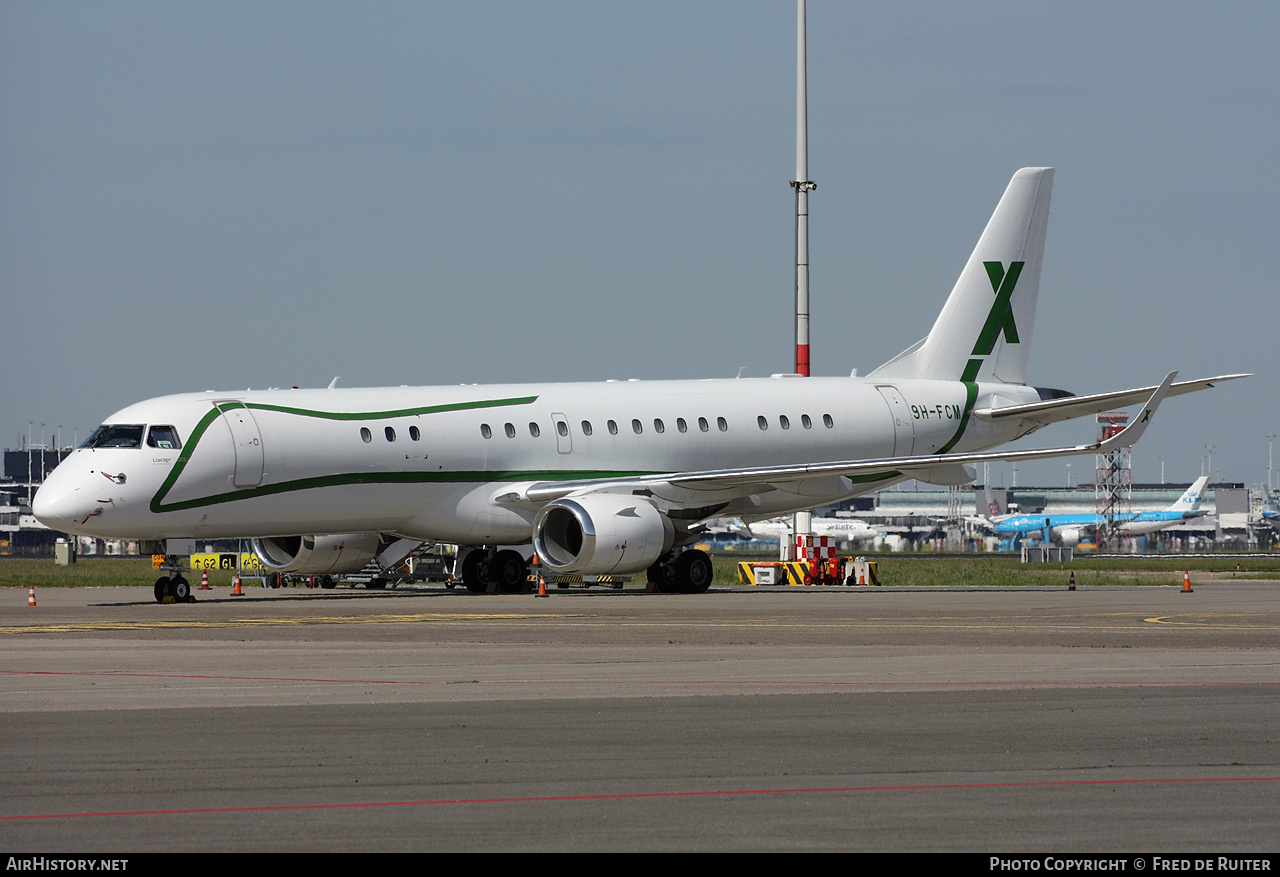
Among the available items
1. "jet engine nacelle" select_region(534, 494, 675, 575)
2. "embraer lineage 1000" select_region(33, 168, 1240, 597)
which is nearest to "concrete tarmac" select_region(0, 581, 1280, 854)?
"embraer lineage 1000" select_region(33, 168, 1240, 597)

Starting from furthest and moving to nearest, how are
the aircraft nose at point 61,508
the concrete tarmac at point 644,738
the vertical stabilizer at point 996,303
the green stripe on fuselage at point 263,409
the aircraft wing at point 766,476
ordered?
the vertical stabilizer at point 996,303, the aircraft wing at point 766,476, the green stripe on fuselage at point 263,409, the aircraft nose at point 61,508, the concrete tarmac at point 644,738

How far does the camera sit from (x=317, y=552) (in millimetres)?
39906

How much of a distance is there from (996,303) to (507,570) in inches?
609

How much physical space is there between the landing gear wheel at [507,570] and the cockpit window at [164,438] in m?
9.14

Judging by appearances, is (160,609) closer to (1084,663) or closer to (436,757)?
(1084,663)

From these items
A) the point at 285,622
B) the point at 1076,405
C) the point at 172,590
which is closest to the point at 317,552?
the point at 172,590

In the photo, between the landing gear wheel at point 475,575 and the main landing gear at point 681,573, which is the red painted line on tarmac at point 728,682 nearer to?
the main landing gear at point 681,573

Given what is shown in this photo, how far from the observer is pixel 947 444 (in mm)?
44188

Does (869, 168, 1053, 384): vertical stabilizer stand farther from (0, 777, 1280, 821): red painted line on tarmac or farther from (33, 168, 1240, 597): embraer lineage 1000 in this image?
(0, 777, 1280, 821): red painted line on tarmac

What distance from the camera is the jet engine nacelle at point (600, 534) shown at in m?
35.3

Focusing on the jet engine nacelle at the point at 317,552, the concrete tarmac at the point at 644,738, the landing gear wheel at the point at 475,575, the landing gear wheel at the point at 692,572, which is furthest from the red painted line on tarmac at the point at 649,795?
the landing gear wheel at the point at 475,575

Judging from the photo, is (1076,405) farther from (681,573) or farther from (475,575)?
(475,575)

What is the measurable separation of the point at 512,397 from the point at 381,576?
8494 mm
